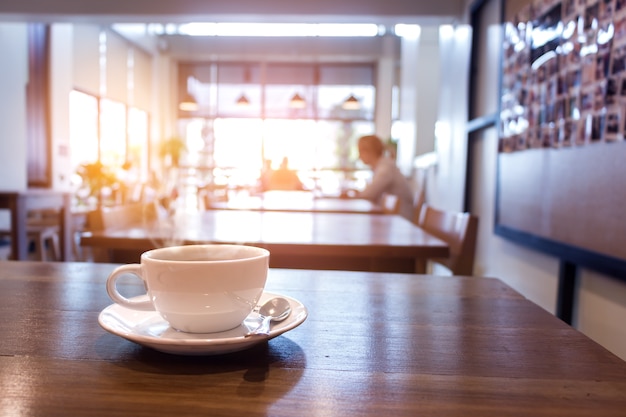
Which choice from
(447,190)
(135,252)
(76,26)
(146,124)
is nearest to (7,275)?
(135,252)

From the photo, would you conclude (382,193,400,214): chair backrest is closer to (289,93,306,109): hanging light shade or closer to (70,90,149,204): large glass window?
(70,90,149,204): large glass window

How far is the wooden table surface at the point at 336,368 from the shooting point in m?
0.35

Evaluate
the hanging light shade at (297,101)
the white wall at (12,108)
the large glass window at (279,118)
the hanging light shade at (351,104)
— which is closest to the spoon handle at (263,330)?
the white wall at (12,108)

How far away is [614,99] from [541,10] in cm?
73

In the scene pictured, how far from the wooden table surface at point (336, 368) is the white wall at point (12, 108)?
468cm

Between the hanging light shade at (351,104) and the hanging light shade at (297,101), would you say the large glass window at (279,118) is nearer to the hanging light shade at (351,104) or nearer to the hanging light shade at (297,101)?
the hanging light shade at (351,104)

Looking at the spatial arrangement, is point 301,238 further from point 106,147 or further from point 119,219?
point 106,147

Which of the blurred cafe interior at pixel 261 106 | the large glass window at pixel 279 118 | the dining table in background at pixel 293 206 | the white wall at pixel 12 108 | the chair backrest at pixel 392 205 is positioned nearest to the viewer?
the dining table in background at pixel 293 206

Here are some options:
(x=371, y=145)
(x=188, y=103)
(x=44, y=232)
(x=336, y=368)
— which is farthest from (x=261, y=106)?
(x=336, y=368)

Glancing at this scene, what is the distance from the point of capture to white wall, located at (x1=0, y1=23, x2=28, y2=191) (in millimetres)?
4527

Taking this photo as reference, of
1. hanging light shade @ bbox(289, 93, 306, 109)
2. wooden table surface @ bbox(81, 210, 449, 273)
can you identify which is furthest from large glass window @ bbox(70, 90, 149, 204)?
wooden table surface @ bbox(81, 210, 449, 273)

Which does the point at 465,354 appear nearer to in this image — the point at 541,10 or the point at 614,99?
the point at 614,99

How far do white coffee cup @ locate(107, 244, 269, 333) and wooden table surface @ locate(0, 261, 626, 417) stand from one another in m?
0.04

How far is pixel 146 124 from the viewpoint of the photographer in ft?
28.5
